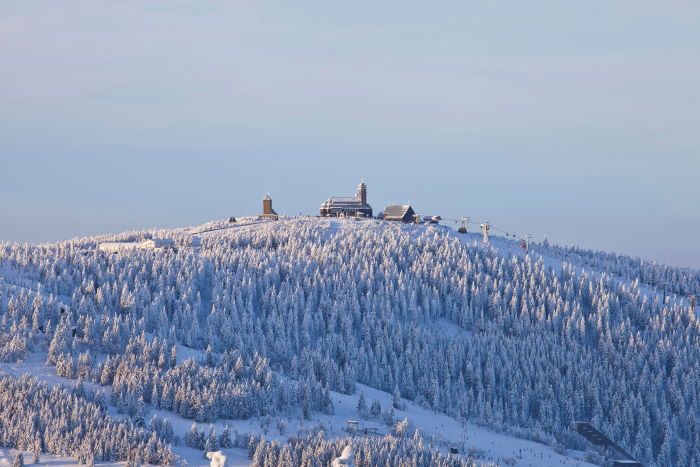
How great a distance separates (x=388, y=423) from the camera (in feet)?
466

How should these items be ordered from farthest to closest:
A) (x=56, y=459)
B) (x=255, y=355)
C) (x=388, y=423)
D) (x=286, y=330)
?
(x=286, y=330) → (x=255, y=355) → (x=388, y=423) → (x=56, y=459)

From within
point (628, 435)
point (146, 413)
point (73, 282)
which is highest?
point (73, 282)

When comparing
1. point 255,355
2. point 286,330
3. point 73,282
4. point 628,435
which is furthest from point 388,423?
point 73,282

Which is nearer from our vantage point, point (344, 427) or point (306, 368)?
point (344, 427)

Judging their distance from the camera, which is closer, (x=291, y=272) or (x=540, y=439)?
(x=540, y=439)

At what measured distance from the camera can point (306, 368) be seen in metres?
160

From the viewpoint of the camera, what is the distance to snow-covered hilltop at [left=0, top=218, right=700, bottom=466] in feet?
409

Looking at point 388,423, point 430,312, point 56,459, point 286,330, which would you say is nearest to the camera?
point 56,459

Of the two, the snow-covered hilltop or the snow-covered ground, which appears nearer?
the snow-covered ground

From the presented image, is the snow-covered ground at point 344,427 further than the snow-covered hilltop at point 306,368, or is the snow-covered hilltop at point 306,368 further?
the snow-covered hilltop at point 306,368

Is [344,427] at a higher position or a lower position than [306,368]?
lower

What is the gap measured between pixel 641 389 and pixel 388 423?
59.4 metres

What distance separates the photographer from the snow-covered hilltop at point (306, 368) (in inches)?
4906

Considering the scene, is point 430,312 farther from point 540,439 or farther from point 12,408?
point 12,408
